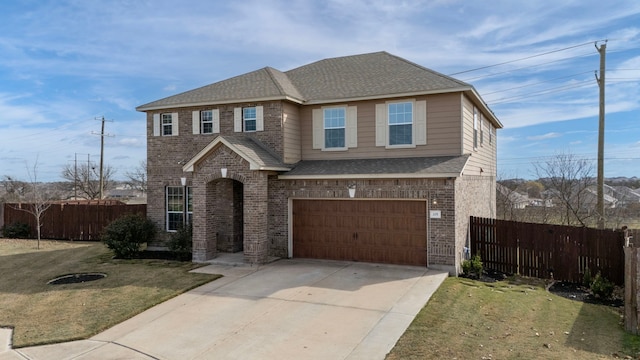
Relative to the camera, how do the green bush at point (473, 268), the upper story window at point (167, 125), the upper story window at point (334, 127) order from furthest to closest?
the upper story window at point (167, 125) < the upper story window at point (334, 127) < the green bush at point (473, 268)

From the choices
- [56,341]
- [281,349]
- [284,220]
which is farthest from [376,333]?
[284,220]

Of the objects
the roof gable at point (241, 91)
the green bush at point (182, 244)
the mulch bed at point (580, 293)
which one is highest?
the roof gable at point (241, 91)

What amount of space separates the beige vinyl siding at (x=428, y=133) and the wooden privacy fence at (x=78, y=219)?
9.81 metres

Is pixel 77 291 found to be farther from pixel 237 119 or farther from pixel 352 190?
pixel 352 190

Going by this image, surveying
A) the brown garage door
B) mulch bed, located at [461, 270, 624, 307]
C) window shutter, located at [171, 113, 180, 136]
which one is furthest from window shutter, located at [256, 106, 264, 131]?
mulch bed, located at [461, 270, 624, 307]

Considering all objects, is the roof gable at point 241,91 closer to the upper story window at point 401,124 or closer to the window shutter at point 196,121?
the window shutter at point 196,121

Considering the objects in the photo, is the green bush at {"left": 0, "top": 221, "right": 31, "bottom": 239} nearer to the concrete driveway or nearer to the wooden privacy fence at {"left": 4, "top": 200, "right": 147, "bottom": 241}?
the wooden privacy fence at {"left": 4, "top": 200, "right": 147, "bottom": 241}

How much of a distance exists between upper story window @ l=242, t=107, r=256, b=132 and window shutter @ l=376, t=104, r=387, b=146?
4459mm

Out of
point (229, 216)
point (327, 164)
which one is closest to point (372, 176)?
point (327, 164)

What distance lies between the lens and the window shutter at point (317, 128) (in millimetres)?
14844

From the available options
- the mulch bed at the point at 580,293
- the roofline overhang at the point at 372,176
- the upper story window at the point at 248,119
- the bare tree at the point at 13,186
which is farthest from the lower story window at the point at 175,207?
the bare tree at the point at 13,186

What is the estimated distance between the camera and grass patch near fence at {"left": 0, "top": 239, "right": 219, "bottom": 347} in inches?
323

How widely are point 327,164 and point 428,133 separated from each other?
3533mm

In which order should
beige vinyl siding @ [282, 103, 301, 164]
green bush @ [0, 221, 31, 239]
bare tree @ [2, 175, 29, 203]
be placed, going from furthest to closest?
1. bare tree @ [2, 175, 29, 203]
2. green bush @ [0, 221, 31, 239]
3. beige vinyl siding @ [282, 103, 301, 164]
